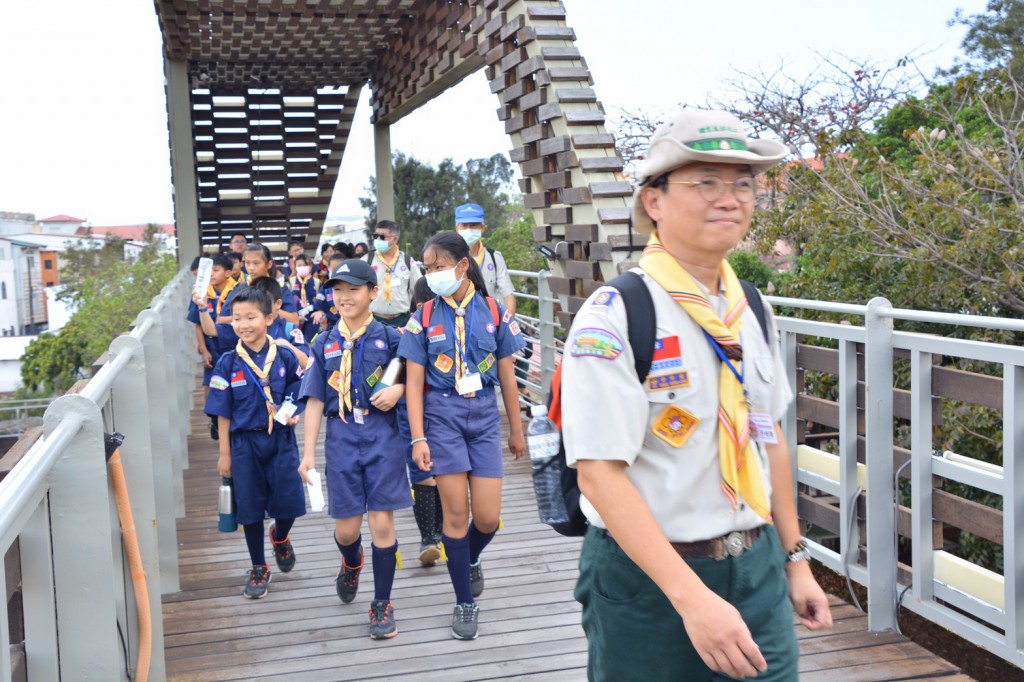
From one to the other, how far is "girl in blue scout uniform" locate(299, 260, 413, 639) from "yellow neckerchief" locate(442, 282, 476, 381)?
28 cm

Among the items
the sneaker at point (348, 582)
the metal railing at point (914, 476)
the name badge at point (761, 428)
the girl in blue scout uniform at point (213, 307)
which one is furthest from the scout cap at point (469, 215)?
the name badge at point (761, 428)

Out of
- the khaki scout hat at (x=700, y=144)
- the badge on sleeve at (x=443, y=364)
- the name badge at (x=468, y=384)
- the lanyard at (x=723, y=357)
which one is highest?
the khaki scout hat at (x=700, y=144)

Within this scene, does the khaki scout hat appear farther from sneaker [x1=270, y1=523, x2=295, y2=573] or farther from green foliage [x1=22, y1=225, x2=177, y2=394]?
green foliage [x1=22, y1=225, x2=177, y2=394]

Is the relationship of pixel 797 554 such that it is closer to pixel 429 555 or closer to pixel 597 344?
pixel 597 344

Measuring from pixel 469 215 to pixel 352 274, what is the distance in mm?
3356

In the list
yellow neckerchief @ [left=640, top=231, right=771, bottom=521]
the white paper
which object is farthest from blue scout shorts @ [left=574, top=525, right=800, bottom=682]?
the white paper

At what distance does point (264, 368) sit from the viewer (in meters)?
5.57

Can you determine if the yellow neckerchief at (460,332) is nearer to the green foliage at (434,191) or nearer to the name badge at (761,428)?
the name badge at (761,428)

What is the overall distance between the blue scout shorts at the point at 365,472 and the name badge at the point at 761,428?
2.81m

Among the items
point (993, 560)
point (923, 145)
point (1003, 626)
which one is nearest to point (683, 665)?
point (1003, 626)

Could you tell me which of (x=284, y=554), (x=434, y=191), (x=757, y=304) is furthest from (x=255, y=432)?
(x=434, y=191)

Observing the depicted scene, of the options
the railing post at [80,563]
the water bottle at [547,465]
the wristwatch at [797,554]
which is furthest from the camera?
the railing post at [80,563]

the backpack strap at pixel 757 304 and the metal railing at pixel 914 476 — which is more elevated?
the backpack strap at pixel 757 304

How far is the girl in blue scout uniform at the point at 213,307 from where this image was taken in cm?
927
